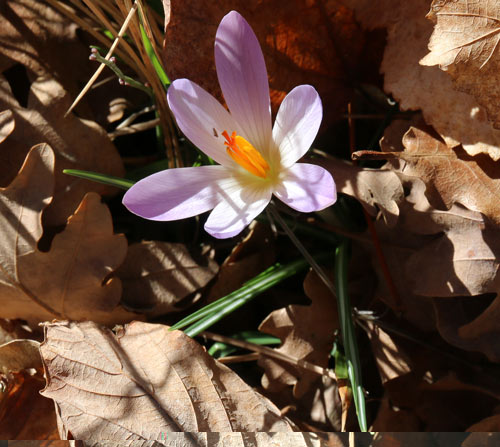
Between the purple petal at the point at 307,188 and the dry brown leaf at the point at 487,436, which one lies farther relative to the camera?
the dry brown leaf at the point at 487,436

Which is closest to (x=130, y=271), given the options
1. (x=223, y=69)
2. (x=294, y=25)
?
(x=223, y=69)

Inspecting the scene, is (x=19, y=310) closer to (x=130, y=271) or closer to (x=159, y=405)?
(x=130, y=271)

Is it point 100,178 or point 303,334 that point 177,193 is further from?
point 303,334

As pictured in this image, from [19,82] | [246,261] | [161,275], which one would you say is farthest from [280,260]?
[19,82]

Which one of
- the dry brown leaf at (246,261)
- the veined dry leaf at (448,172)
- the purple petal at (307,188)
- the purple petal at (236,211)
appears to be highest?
the purple petal at (307,188)

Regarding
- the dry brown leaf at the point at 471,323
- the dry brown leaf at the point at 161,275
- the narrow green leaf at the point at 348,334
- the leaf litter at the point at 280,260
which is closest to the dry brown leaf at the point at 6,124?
the leaf litter at the point at 280,260

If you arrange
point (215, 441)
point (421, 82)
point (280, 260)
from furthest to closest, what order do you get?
point (280, 260) → point (421, 82) → point (215, 441)

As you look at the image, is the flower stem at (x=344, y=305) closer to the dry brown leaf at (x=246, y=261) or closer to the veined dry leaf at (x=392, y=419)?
the dry brown leaf at (x=246, y=261)
